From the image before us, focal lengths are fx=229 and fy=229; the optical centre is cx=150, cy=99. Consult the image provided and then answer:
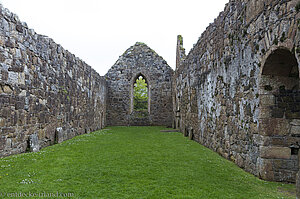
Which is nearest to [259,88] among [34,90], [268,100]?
[268,100]

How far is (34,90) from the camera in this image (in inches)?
250

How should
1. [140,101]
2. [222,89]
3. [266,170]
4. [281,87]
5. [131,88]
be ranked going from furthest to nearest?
1. [140,101]
2. [131,88]
3. [222,89]
4. [281,87]
5. [266,170]

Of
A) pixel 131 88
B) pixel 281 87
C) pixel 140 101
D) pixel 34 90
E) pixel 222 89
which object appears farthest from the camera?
pixel 140 101

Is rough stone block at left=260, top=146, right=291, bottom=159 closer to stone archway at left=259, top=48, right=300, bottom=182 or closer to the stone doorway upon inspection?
stone archway at left=259, top=48, right=300, bottom=182

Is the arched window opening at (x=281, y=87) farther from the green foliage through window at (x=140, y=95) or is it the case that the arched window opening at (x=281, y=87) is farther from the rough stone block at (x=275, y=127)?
the green foliage through window at (x=140, y=95)

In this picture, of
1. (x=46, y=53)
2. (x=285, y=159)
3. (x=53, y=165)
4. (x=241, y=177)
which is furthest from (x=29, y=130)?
(x=285, y=159)

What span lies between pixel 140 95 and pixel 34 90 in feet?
41.9

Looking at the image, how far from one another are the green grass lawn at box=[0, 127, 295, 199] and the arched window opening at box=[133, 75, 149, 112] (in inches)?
516

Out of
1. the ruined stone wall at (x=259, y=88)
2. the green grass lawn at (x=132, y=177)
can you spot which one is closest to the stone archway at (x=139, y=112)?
the ruined stone wall at (x=259, y=88)

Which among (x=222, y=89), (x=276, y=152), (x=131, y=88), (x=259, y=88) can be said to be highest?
(x=131, y=88)

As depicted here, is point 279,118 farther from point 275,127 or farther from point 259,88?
point 259,88

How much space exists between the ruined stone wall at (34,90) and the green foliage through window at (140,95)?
8390mm

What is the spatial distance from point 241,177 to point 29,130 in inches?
205

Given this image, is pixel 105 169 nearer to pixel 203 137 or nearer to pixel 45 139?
pixel 45 139
